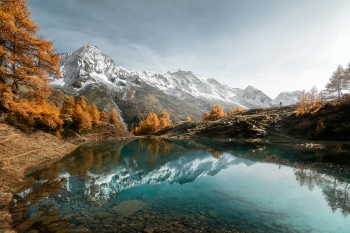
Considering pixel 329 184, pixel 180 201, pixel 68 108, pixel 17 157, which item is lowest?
pixel 180 201

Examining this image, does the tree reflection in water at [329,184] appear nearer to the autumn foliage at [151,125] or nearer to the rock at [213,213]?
the rock at [213,213]

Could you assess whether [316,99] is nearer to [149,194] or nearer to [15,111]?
[149,194]

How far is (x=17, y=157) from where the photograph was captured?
24953mm

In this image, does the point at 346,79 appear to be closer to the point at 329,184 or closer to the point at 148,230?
the point at 329,184

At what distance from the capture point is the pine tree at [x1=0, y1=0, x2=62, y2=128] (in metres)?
22.1

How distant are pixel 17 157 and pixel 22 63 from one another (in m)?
11.2

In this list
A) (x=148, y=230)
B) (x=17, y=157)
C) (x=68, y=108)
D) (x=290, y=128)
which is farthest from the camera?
(x=290, y=128)

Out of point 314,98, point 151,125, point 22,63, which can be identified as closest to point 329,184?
point 22,63

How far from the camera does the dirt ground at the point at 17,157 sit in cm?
1700

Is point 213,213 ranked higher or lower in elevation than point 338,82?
lower

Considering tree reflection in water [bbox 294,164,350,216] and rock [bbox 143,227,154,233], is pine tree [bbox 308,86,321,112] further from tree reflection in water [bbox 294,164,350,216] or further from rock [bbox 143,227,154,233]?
rock [bbox 143,227,154,233]

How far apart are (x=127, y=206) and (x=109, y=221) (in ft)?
11.7

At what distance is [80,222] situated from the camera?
1460 cm

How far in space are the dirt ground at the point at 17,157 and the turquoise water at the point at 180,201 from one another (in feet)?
2.80
